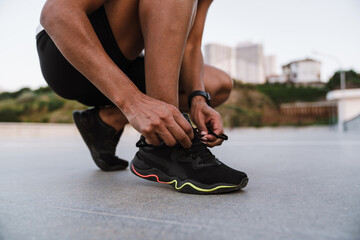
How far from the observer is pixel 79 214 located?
0.63m

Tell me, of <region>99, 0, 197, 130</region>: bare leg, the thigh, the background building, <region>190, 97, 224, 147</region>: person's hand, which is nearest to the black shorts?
the thigh

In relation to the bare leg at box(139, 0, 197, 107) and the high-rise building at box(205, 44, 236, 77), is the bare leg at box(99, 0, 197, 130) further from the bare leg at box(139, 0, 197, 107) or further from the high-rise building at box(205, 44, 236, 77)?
the high-rise building at box(205, 44, 236, 77)

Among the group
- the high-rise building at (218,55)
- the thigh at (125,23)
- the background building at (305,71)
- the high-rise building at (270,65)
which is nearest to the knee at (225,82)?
the thigh at (125,23)

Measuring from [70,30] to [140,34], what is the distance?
0.36 meters

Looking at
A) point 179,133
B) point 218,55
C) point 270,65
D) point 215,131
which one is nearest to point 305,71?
point 270,65

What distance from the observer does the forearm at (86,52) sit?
773mm

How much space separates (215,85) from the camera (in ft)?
4.74

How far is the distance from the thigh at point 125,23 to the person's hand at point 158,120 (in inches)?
14.6

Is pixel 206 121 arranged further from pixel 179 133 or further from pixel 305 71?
pixel 305 71

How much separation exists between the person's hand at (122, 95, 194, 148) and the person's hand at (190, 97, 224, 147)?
0.71ft

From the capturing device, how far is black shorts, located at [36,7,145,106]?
102 centimetres

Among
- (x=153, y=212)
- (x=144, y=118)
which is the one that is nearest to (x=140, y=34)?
(x=144, y=118)

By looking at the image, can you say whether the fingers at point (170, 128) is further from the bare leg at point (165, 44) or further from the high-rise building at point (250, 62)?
the high-rise building at point (250, 62)

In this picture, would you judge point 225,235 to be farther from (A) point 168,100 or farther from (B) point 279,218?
(A) point 168,100
